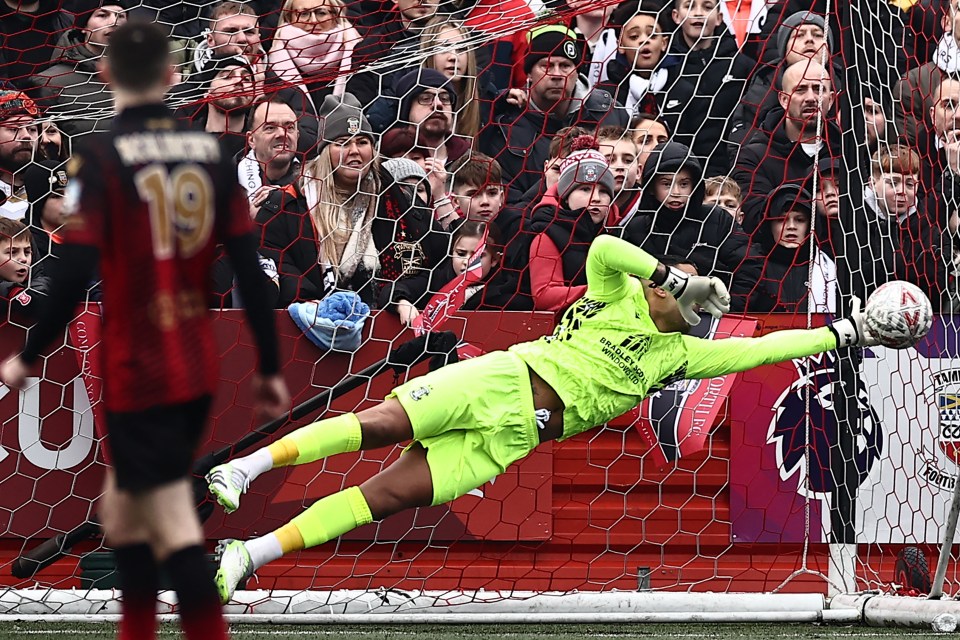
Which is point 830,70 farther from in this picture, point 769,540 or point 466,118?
point 769,540

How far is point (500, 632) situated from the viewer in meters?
5.32

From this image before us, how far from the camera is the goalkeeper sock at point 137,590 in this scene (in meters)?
2.88

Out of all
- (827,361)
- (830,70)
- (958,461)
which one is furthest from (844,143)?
(958,461)

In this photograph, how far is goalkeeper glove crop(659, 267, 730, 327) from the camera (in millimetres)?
4727

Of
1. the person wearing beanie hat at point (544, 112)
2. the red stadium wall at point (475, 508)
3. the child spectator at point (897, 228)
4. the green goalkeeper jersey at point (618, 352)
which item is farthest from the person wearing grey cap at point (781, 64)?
the green goalkeeper jersey at point (618, 352)

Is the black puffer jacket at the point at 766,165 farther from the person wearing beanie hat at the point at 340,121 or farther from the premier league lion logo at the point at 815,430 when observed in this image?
the person wearing beanie hat at the point at 340,121

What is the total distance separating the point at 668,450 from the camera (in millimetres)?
6379

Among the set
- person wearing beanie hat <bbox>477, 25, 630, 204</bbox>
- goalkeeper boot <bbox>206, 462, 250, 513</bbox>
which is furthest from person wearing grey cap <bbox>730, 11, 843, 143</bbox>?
goalkeeper boot <bbox>206, 462, 250, 513</bbox>

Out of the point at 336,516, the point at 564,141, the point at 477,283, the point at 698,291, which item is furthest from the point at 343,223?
the point at 698,291

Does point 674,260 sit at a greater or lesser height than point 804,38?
lesser

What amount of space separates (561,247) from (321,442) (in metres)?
1.96

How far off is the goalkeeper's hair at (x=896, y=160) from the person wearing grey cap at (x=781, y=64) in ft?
1.24

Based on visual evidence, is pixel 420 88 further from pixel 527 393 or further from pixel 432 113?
pixel 527 393

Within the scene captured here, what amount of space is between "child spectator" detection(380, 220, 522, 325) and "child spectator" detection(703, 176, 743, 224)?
1090 millimetres
